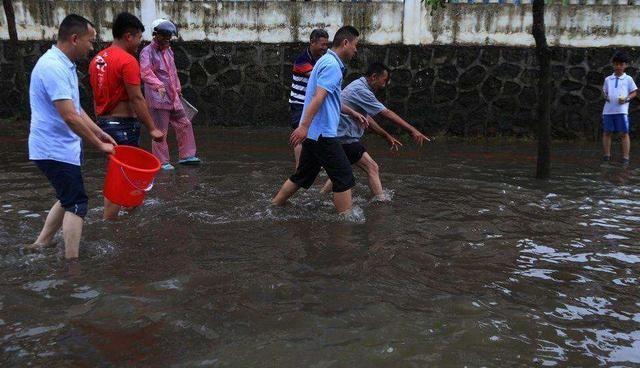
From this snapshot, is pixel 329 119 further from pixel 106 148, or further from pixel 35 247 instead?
pixel 35 247

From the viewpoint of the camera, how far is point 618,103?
31.3 ft

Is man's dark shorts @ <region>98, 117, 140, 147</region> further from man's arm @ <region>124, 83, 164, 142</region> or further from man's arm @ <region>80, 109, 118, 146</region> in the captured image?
man's arm @ <region>80, 109, 118, 146</region>

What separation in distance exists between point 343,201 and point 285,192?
2.30 feet

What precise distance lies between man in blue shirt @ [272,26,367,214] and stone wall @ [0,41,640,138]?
19.1ft

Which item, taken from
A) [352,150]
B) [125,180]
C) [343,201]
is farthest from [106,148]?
[352,150]

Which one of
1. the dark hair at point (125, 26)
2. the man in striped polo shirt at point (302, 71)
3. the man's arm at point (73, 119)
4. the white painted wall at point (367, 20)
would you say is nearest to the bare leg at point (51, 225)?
the man's arm at point (73, 119)

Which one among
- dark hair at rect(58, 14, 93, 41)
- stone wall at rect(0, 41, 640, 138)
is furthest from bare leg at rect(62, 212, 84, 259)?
stone wall at rect(0, 41, 640, 138)

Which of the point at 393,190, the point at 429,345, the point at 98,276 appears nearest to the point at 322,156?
the point at 393,190

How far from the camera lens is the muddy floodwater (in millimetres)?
3264

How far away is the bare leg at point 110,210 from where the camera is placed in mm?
5512

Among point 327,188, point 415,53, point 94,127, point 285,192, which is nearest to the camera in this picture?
point 94,127

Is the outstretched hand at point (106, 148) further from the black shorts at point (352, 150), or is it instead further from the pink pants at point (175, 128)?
the pink pants at point (175, 128)

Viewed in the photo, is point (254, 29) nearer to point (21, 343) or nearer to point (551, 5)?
point (551, 5)

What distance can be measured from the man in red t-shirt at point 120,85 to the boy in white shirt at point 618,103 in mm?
7081
